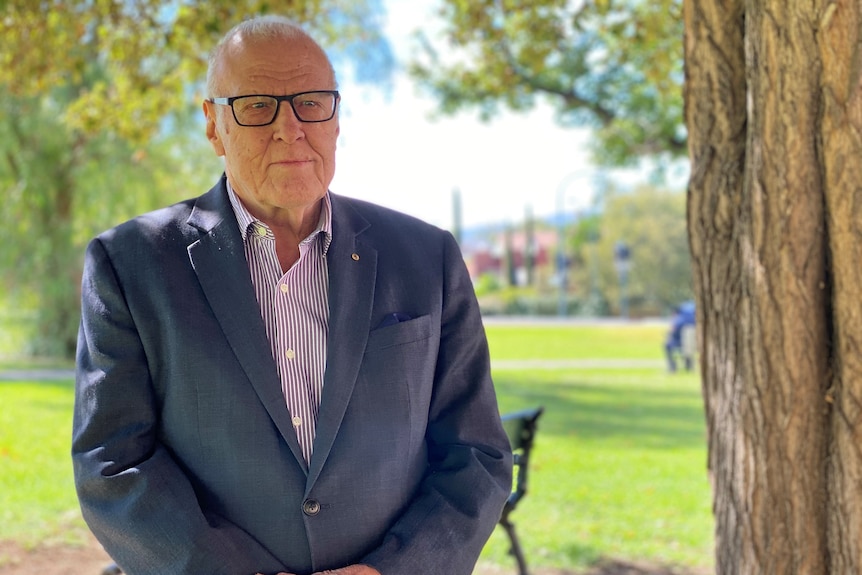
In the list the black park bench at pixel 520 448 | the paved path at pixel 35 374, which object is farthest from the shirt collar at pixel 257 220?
the paved path at pixel 35 374

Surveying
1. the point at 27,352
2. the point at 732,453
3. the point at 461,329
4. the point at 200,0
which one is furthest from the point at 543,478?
the point at 27,352

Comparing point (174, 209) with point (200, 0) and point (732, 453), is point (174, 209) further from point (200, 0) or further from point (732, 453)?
point (200, 0)

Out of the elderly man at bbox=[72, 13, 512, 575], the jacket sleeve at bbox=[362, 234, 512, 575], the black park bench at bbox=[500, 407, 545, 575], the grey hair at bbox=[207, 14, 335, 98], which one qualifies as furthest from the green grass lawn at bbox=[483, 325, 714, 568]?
the grey hair at bbox=[207, 14, 335, 98]

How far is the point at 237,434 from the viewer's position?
6.79 ft

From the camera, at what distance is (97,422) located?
6.64 feet

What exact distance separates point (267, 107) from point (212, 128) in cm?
23

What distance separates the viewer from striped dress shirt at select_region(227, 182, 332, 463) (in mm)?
2137

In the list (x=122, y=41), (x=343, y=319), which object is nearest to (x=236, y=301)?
(x=343, y=319)

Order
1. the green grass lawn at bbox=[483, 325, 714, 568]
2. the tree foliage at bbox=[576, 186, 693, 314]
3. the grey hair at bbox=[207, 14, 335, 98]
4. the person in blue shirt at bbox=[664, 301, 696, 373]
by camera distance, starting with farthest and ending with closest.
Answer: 1. the tree foliage at bbox=[576, 186, 693, 314]
2. the person in blue shirt at bbox=[664, 301, 696, 373]
3. the green grass lawn at bbox=[483, 325, 714, 568]
4. the grey hair at bbox=[207, 14, 335, 98]

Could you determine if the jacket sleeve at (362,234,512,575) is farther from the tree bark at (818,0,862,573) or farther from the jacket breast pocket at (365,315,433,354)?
the tree bark at (818,0,862,573)

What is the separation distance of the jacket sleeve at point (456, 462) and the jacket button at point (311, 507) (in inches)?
6.4

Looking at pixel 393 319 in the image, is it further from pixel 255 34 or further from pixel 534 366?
pixel 534 366

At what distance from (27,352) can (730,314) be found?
20.5 metres

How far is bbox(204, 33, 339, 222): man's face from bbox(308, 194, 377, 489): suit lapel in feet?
0.48
